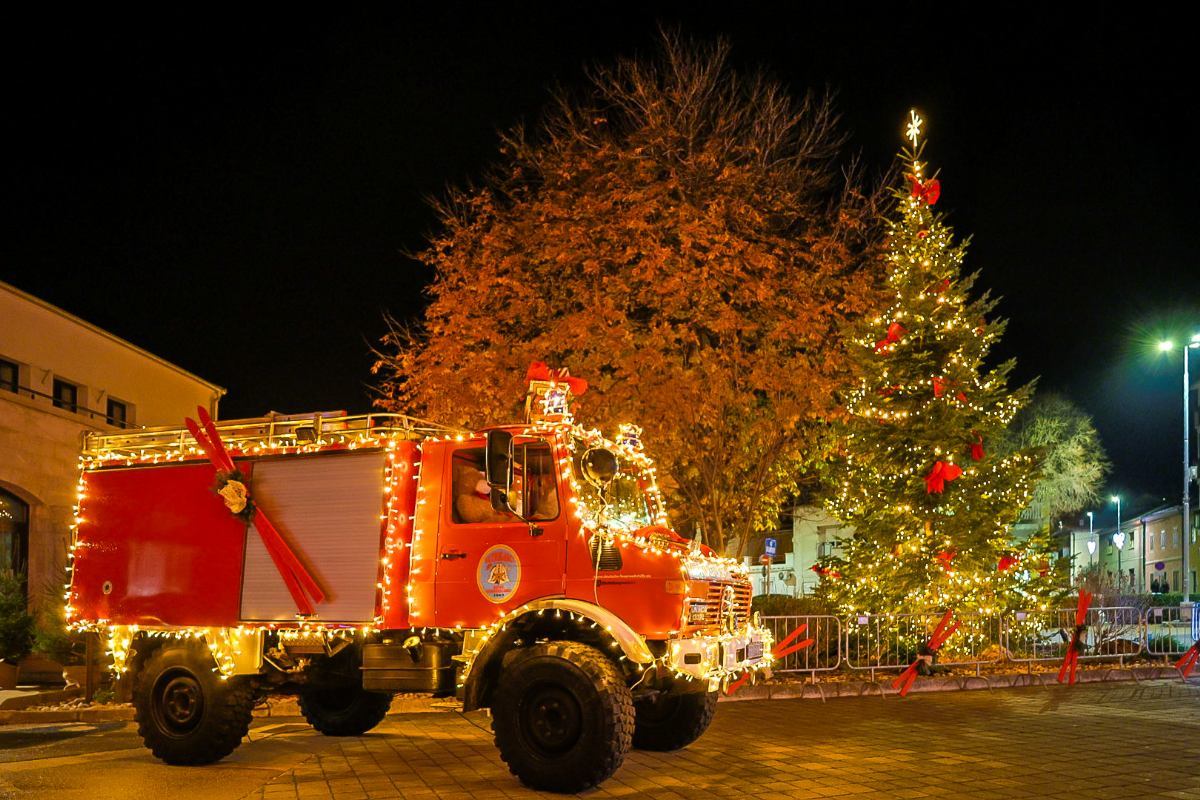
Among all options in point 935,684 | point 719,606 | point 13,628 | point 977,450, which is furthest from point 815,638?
point 13,628

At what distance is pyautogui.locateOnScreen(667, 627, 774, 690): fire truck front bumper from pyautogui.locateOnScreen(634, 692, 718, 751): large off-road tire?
530mm

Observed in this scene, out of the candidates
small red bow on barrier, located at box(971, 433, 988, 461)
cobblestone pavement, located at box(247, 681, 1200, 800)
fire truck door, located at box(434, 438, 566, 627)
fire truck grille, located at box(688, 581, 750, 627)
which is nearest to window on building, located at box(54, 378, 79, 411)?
cobblestone pavement, located at box(247, 681, 1200, 800)

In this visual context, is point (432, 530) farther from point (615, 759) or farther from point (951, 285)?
point (951, 285)

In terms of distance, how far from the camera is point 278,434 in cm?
972

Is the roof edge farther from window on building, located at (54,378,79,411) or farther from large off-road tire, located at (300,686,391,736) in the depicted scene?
large off-road tire, located at (300,686,391,736)

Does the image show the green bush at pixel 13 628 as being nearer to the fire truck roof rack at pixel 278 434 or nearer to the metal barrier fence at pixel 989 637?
the fire truck roof rack at pixel 278 434

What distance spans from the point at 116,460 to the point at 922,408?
1293cm

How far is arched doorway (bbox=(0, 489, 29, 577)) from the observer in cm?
2336

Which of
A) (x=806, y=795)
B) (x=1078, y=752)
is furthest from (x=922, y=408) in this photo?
(x=806, y=795)

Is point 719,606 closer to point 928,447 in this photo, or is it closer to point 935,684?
point 935,684

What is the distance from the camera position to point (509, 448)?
845cm

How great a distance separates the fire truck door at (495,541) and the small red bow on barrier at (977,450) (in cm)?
1166

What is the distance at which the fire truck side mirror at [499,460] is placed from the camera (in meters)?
8.39

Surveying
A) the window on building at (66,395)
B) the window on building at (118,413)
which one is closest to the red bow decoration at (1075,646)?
the window on building at (66,395)
